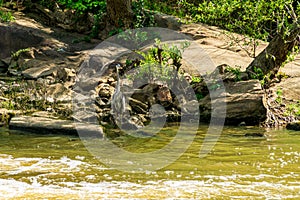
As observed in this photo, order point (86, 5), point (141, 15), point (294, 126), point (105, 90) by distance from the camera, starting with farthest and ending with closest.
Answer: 1. point (86, 5)
2. point (141, 15)
3. point (105, 90)
4. point (294, 126)

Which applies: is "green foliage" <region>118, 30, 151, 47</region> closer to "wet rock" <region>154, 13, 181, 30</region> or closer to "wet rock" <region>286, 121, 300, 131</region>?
"wet rock" <region>154, 13, 181, 30</region>

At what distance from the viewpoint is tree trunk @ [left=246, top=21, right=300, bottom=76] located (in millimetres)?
10262

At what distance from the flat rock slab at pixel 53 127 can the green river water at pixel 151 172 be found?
0.19 meters

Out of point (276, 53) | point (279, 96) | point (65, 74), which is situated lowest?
point (279, 96)

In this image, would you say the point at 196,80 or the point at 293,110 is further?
the point at 196,80

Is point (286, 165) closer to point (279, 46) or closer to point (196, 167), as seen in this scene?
point (196, 167)

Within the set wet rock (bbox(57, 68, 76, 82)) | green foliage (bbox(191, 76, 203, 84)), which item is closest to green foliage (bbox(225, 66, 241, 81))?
green foliage (bbox(191, 76, 203, 84))

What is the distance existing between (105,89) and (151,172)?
521 centimetres

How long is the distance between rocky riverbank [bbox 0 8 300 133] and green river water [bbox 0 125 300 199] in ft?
4.18

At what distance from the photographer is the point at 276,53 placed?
10656mm

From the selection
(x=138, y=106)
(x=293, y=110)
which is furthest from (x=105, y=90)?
(x=293, y=110)

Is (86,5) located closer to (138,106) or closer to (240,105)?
(138,106)

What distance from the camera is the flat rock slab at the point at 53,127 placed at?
7809 millimetres

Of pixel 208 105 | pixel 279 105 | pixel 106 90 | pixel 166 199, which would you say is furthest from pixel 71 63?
pixel 166 199
